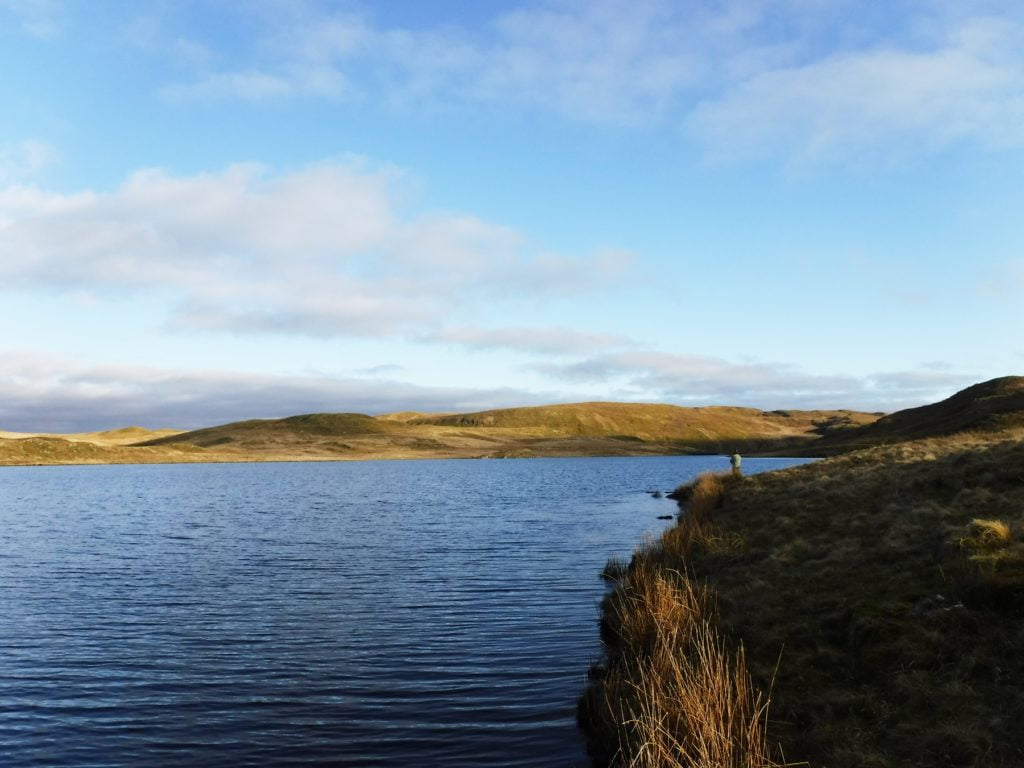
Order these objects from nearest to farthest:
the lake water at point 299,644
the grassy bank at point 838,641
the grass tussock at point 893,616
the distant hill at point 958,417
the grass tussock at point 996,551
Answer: the grassy bank at point 838,641
the grass tussock at point 893,616
the lake water at point 299,644
the grass tussock at point 996,551
the distant hill at point 958,417

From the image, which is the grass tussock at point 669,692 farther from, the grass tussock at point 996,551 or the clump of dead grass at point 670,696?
the grass tussock at point 996,551

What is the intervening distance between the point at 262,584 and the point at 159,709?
12780mm

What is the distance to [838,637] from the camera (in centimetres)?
1359

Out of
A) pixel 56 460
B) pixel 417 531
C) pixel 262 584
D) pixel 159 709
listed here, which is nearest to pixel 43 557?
pixel 262 584

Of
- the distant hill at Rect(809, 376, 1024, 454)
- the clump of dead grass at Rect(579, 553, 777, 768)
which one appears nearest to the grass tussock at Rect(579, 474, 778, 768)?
the clump of dead grass at Rect(579, 553, 777, 768)

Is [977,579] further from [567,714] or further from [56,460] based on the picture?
[56,460]

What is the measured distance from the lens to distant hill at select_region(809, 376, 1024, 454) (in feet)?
394

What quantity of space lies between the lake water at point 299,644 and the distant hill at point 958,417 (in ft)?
348

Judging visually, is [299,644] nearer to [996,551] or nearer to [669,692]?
[669,692]

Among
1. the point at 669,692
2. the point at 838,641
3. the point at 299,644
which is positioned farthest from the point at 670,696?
the point at 299,644

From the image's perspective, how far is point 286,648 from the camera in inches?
740

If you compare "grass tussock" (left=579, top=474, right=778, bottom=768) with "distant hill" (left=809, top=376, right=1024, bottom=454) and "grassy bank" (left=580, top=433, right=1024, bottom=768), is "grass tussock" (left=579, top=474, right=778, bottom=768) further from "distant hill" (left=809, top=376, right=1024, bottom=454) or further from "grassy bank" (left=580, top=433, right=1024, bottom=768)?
"distant hill" (left=809, top=376, right=1024, bottom=454)

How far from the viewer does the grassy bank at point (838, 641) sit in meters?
9.30

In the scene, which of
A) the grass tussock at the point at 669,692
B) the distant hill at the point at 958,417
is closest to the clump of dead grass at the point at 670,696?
the grass tussock at the point at 669,692
